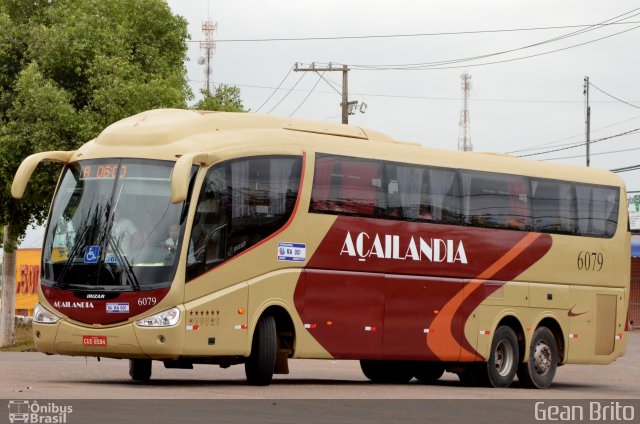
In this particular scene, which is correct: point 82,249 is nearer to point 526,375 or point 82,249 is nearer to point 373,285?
point 373,285

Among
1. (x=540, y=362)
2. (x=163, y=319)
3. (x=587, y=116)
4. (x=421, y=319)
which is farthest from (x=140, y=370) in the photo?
(x=587, y=116)

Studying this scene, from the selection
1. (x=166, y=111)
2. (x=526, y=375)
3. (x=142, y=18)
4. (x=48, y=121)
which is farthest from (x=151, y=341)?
(x=142, y=18)

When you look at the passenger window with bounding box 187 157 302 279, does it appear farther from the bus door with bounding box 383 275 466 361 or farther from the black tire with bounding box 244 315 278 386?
the bus door with bounding box 383 275 466 361

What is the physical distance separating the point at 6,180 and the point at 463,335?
18.6 m

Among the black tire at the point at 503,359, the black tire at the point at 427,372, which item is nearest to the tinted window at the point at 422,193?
the black tire at the point at 503,359

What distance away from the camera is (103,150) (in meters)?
21.3

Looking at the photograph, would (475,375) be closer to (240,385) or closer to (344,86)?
(240,385)

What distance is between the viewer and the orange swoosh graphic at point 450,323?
2419 cm

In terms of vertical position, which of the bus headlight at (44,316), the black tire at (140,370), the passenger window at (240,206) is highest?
the passenger window at (240,206)

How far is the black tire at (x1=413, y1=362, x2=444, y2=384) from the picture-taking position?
1024 inches

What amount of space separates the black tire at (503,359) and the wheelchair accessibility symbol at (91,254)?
7.71 meters

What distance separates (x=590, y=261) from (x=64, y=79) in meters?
18.9

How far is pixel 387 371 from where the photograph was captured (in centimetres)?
2622

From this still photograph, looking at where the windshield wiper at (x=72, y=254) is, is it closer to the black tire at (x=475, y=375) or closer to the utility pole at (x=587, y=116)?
the black tire at (x=475, y=375)
